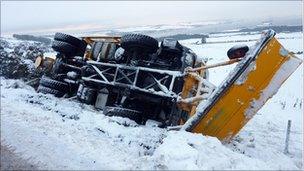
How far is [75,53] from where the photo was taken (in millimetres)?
12672

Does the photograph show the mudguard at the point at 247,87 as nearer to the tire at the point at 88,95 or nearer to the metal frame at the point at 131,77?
the metal frame at the point at 131,77

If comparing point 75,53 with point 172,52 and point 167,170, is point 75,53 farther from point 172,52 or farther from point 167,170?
point 167,170

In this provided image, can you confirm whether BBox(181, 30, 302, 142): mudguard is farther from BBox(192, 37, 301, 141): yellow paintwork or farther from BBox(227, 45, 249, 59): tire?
BBox(227, 45, 249, 59): tire

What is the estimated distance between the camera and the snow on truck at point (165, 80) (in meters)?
7.40

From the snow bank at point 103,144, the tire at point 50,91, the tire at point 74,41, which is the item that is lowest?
the tire at point 50,91

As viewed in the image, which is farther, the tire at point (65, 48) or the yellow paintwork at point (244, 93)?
the tire at point (65, 48)

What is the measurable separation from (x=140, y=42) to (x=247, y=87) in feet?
11.1

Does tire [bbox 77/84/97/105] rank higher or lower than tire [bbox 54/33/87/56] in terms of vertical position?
lower

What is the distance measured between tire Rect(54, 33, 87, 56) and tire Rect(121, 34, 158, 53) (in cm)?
311

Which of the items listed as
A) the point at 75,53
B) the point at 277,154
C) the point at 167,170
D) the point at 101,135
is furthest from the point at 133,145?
the point at 75,53

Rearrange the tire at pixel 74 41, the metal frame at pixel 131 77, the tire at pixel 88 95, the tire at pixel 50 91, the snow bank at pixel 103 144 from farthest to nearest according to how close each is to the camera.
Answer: the tire at pixel 74 41
the tire at pixel 50 91
the tire at pixel 88 95
the metal frame at pixel 131 77
the snow bank at pixel 103 144

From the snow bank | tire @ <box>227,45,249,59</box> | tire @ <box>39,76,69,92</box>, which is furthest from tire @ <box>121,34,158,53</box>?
tire @ <box>39,76,69,92</box>

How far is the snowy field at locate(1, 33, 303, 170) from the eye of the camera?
5.68m


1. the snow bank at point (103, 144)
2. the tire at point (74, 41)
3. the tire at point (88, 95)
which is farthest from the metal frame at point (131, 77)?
the tire at point (74, 41)
